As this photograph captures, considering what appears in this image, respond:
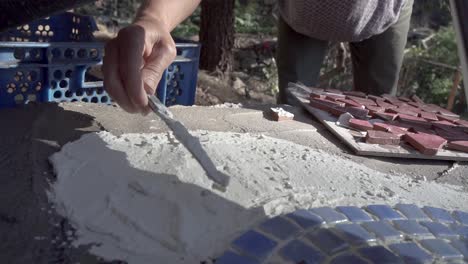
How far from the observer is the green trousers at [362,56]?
2.82m

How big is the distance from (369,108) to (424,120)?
26cm

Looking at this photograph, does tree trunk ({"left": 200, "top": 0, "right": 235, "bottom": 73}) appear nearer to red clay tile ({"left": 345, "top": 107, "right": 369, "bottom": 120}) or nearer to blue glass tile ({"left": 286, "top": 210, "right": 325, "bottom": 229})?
red clay tile ({"left": 345, "top": 107, "right": 369, "bottom": 120})

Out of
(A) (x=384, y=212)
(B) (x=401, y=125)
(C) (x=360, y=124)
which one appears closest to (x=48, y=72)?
(C) (x=360, y=124)

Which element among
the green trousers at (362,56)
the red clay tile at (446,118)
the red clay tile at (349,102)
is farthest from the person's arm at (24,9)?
the red clay tile at (446,118)

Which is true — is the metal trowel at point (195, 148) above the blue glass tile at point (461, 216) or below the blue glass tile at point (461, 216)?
above

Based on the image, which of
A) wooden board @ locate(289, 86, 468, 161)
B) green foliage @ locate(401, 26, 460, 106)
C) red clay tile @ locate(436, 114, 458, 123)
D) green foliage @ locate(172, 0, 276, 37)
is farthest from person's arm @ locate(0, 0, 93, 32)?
green foliage @ locate(172, 0, 276, 37)

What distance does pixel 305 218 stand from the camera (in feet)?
4.24

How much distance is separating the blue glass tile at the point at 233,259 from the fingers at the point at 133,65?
1.73 ft

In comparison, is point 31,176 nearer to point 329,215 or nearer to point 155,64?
point 155,64

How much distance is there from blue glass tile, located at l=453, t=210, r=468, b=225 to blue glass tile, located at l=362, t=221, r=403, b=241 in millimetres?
268

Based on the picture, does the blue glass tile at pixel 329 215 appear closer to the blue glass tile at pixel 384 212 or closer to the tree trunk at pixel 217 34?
the blue glass tile at pixel 384 212

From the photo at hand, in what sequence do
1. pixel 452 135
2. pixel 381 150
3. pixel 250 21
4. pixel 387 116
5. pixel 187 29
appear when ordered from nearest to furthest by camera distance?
pixel 381 150
pixel 452 135
pixel 387 116
pixel 187 29
pixel 250 21

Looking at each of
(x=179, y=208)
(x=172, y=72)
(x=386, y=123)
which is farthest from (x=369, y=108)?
(x=179, y=208)

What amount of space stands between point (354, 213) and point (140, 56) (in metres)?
0.76
